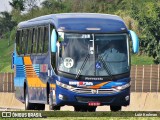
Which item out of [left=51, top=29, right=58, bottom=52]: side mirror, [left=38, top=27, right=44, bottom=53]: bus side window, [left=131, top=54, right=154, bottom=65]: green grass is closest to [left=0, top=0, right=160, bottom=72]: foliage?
[left=131, top=54, right=154, bottom=65]: green grass

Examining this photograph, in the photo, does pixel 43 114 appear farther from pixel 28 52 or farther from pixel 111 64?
pixel 28 52

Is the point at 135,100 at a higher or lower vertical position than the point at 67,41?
lower

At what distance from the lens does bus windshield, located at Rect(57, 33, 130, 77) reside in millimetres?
31312

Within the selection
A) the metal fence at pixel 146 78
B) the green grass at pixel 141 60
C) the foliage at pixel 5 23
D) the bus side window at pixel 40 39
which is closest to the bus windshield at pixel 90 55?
the bus side window at pixel 40 39

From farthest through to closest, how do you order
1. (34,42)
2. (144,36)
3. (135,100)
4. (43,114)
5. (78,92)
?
(144,36)
(135,100)
(34,42)
(78,92)
(43,114)

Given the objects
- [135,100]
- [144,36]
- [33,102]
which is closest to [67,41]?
[33,102]

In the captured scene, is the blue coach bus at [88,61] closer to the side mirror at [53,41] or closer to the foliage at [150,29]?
the side mirror at [53,41]

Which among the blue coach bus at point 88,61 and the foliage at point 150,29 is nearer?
the blue coach bus at point 88,61

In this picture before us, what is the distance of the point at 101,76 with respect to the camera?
31328 millimetres

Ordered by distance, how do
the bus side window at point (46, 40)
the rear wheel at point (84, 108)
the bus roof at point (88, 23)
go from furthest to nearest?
the rear wheel at point (84, 108), the bus side window at point (46, 40), the bus roof at point (88, 23)

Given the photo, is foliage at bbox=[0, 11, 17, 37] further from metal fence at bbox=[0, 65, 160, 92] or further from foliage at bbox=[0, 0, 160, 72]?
metal fence at bbox=[0, 65, 160, 92]

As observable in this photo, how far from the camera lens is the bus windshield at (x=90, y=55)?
31.3 metres

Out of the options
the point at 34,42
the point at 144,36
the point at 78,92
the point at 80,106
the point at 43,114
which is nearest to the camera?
the point at 43,114

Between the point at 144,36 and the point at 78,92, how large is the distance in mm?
45266
